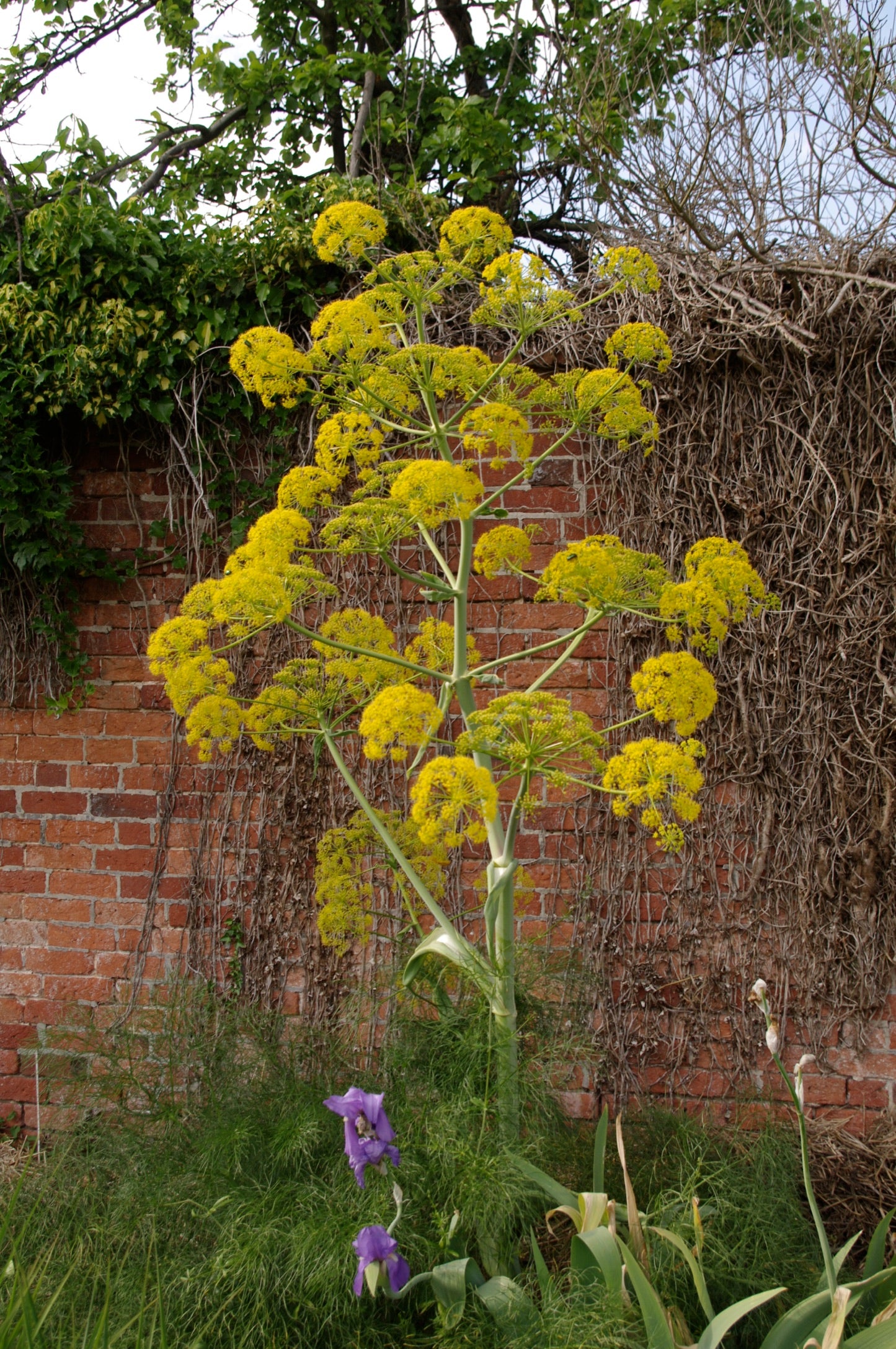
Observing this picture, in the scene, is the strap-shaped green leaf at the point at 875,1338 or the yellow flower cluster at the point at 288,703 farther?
the yellow flower cluster at the point at 288,703

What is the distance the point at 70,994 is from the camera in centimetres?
292

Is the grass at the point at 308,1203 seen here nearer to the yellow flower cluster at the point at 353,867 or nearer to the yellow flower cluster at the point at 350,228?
the yellow flower cluster at the point at 353,867

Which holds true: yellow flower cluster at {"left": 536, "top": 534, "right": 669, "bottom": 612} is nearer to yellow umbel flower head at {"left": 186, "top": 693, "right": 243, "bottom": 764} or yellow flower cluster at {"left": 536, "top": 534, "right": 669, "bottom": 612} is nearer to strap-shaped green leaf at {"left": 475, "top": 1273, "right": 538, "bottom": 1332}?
yellow umbel flower head at {"left": 186, "top": 693, "right": 243, "bottom": 764}

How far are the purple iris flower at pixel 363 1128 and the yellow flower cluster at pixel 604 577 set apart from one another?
0.96m

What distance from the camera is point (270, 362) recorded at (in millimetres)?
1822

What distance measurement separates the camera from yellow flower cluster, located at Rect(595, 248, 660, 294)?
6.01 ft

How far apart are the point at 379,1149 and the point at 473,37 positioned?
16.0ft

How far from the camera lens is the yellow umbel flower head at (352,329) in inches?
69.3

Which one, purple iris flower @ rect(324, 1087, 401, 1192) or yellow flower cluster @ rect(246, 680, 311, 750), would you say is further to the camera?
yellow flower cluster @ rect(246, 680, 311, 750)

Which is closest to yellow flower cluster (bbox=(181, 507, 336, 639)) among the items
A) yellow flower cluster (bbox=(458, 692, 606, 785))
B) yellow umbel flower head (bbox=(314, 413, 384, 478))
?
yellow umbel flower head (bbox=(314, 413, 384, 478))

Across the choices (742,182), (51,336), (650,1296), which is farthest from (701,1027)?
(51,336)

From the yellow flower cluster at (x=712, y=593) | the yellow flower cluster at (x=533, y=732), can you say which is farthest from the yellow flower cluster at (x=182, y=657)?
the yellow flower cluster at (x=712, y=593)

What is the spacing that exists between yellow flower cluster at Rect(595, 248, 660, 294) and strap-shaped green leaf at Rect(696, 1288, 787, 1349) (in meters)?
1.81

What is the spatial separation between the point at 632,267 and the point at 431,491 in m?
0.68
